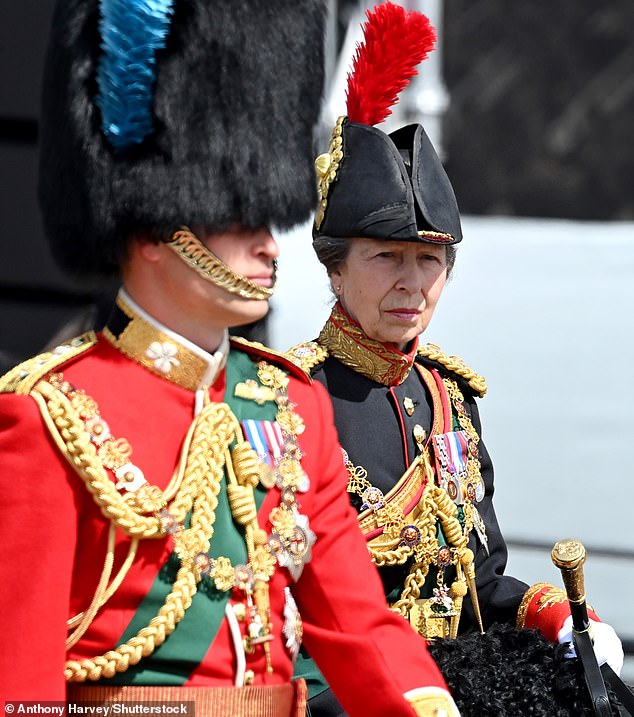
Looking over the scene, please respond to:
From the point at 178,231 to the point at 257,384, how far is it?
336mm

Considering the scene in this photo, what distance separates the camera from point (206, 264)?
2271mm

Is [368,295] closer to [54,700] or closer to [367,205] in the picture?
[367,205]

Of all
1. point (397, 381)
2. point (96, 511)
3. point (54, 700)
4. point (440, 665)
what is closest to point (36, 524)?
point (96, 511)

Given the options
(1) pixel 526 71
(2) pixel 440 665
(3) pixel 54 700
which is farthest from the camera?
(1) pixel 526 71

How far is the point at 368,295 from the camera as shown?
10.4ft

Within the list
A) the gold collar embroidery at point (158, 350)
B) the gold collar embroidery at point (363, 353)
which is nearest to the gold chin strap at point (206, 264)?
the gold collar embroidery at point (158, 350)

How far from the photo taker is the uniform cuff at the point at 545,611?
3.03 metres

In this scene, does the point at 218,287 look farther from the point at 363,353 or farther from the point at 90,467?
the point at 363,353

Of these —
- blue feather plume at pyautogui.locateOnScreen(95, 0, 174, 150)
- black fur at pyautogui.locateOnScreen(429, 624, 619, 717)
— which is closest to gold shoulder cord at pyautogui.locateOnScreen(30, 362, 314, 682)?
blue feather plume at pyautogui.locateOnScreen(95, 0, 174, 150)

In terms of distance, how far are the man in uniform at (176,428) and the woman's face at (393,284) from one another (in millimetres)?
708

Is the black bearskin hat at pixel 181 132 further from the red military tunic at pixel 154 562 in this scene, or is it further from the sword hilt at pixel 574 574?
the sword hilt at pixel 574 574

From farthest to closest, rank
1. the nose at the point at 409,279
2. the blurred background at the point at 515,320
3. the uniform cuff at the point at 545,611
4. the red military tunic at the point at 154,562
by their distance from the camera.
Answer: the blurred background at the point at 515,320, the nose at the point at 409,279, the uniform cuff at the point at 545,611, the red military tunic at the point at 154,562

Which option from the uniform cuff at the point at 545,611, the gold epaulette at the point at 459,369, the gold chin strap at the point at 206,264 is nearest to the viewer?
the gold chin strap at the point at 206,264

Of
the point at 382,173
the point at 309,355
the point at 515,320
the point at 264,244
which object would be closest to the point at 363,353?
the point at 309,355
